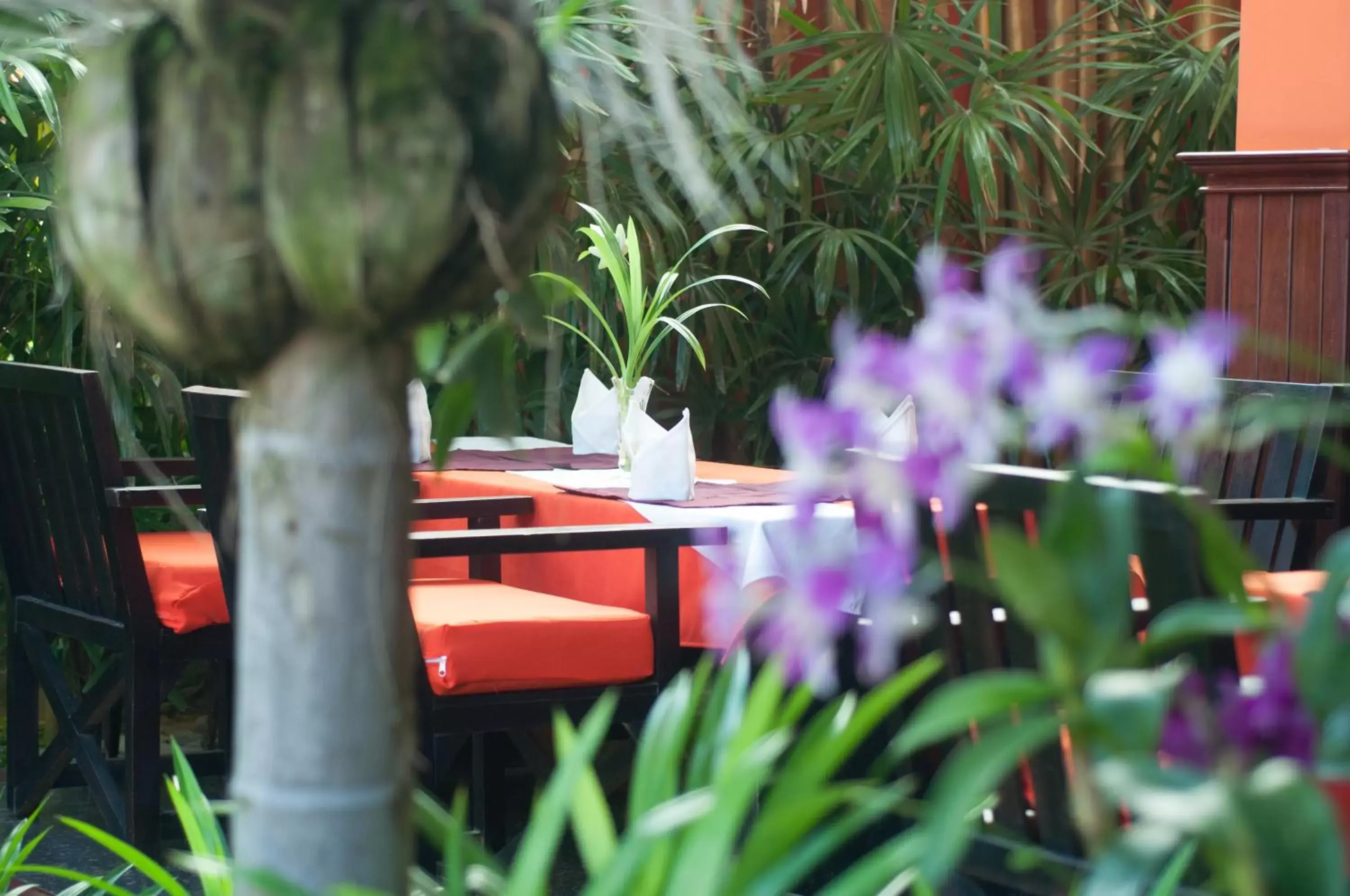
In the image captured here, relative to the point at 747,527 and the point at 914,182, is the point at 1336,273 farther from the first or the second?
→ the point at 747,527

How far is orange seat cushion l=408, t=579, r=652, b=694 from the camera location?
257 cm

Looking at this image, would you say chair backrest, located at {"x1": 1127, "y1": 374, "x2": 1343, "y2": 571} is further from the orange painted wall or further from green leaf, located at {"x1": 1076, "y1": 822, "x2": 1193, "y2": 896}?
green leaf, located at {"x1": 1076, "y1": 822, "x2": 1193, "y2": 896}

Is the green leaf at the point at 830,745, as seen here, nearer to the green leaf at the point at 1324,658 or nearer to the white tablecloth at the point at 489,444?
the green leaf at the point at 1324,658

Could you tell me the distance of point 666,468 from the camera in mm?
2967

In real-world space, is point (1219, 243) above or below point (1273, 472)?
above

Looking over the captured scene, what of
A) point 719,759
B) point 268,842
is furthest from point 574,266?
point 268,842

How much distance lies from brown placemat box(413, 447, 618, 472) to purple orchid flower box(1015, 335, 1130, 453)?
2776 mm

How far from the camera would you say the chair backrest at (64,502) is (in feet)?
9.60

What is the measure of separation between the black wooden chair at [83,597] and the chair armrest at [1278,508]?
5.00 feet

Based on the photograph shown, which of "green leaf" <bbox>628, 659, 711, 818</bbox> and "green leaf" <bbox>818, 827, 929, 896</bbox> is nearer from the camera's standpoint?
"green leaf" <bbox>818, 827, 929, 896</bbox>

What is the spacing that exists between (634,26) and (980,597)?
→ 2.65 ft

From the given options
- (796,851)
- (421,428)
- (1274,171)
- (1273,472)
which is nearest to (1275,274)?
(1274,171)

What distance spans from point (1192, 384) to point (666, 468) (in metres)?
2.30

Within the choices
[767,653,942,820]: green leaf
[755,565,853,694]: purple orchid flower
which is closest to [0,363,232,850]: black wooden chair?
[767,653,942,820]: green leaf
